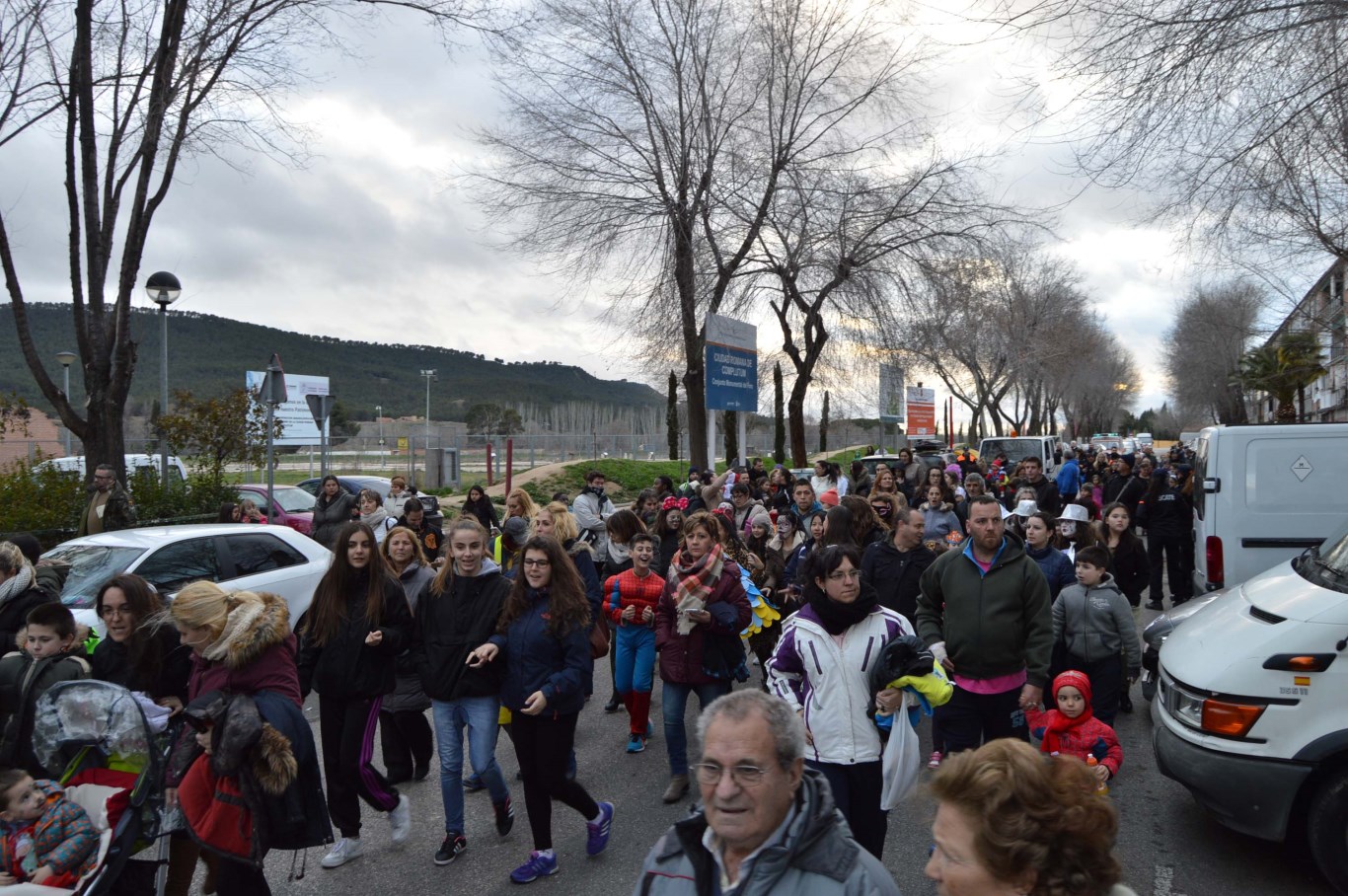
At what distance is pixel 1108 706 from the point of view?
19.5 ft

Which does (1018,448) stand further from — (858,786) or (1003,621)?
(858,786)

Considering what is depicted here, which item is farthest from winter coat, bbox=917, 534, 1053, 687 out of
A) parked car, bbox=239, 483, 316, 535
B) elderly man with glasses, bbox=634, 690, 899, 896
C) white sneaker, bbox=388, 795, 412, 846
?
parked car, bbox=239, 483, 316, 535

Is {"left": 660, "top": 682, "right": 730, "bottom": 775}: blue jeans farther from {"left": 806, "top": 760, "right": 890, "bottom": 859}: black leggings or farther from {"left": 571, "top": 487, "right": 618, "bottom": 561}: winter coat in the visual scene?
{"left": 571, "top": 487, "right": 618, "bottom": 561}: winter coat

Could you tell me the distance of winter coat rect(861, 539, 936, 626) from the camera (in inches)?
248

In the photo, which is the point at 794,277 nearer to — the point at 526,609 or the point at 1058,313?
the point at 526,609

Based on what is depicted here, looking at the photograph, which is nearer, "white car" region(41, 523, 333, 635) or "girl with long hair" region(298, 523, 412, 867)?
"girl with long hair" region(298, 523, 412, 867)

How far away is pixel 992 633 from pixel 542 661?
7.27ft

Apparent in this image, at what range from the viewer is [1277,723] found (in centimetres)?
420

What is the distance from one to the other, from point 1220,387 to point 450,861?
6163cm

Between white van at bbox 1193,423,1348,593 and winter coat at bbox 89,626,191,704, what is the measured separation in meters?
8.40

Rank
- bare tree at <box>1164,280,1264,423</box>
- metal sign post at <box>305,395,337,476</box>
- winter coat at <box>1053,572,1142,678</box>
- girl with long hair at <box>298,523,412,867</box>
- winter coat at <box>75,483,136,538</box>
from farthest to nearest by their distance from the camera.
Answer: bare tree at <box>1164,280,1264,423</box> < metal sign post at <box>305,395,337,476</box> < winter coat at <box>75,483,136,538</box> < winter coat at <box>1053,572,1142,678</box> < girl with long hair at <box>298,523,412,867</box>

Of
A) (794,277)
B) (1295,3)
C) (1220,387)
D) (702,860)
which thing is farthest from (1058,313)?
→ (702,860)

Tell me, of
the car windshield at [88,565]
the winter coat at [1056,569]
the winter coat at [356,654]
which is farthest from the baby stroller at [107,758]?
the winter coat at [1056,569]

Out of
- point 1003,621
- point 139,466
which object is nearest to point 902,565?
point 1003,621
